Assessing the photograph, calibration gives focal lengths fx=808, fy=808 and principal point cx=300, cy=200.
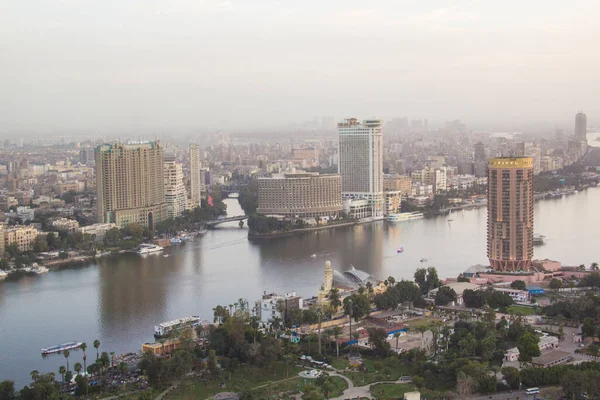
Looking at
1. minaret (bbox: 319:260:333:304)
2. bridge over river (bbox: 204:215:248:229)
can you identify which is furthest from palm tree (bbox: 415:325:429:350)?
bridge over river (bbox: 204:215:248:229)

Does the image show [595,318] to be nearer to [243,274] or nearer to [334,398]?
[334,398]

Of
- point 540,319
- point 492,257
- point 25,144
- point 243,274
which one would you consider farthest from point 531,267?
point 25,144

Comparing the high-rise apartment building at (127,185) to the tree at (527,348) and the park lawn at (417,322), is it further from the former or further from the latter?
the tree at (527,348)

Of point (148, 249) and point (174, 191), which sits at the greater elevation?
point (174, 191)

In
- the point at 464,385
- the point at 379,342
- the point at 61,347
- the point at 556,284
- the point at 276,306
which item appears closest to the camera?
the point at 464,385

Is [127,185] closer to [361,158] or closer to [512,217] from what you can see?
[361,158]

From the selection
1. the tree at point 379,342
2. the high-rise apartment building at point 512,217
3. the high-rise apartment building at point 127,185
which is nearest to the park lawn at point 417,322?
the tree at point 379,342

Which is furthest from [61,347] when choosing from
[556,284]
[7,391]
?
[556,284]

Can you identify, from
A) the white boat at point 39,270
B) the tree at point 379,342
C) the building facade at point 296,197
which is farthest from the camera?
the building facade at point 296,197
